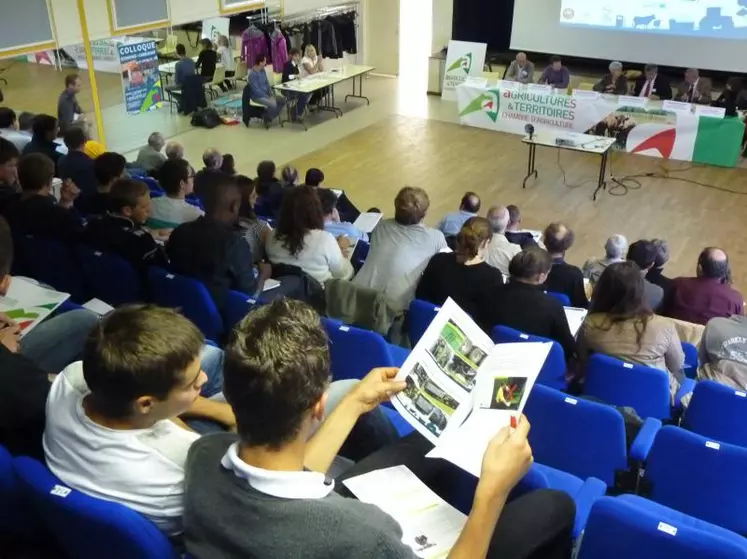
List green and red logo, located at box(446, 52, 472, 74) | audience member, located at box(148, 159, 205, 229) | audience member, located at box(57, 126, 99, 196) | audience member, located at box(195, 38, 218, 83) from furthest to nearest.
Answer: green and red logo, located at box(446, 52, 472, 74) → audience member, located at box(195, 38, 218, 83) → audience member, located at box(57, 126, 99, 196) → audience member, located at box(148, 159, 205, 229)

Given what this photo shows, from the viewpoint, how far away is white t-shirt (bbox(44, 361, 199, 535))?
162cm

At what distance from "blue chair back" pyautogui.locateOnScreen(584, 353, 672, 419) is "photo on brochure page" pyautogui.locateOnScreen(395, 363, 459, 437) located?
4.87 ft

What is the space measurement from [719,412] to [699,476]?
1.86 ft

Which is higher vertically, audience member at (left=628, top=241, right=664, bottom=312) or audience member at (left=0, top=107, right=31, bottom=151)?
audience member at (left=0, top=107, right=31, bottom=151)

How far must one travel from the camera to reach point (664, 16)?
34.4 feet

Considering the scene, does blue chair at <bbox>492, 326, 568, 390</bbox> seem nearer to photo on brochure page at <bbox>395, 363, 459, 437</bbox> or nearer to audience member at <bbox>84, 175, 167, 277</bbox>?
photo on brochure page at <bbox>395, 363, 459, 437</bbox>

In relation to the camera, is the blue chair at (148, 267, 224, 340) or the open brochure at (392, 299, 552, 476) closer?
the open brochure at (392, 299, 552, 476)

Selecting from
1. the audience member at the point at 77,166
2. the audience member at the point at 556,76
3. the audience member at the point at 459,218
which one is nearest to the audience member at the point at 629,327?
the audience member at the point at 459,218

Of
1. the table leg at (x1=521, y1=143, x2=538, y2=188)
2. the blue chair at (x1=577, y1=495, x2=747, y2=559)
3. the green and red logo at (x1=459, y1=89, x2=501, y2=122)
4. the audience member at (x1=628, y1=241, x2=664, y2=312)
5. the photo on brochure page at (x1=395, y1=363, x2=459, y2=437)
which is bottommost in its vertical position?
the table leg at (x1=521, y1=143, x2=538, y2=188)

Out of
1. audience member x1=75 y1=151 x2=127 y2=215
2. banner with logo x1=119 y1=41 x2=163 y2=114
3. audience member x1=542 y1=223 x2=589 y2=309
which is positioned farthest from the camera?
banner with logo x1=119 y1=41 x2=163 y2=114

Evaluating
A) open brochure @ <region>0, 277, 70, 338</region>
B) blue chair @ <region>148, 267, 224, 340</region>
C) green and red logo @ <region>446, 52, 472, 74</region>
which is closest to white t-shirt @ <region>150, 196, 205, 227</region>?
blue chair @ <region>148, 267, 224, 340</region>

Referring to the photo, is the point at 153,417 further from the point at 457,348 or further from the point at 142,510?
the point at 457,348

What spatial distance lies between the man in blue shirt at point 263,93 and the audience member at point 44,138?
4679 millimetres

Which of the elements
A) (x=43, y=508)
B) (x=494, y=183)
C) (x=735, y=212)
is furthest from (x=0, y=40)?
(x=735, y=212)
